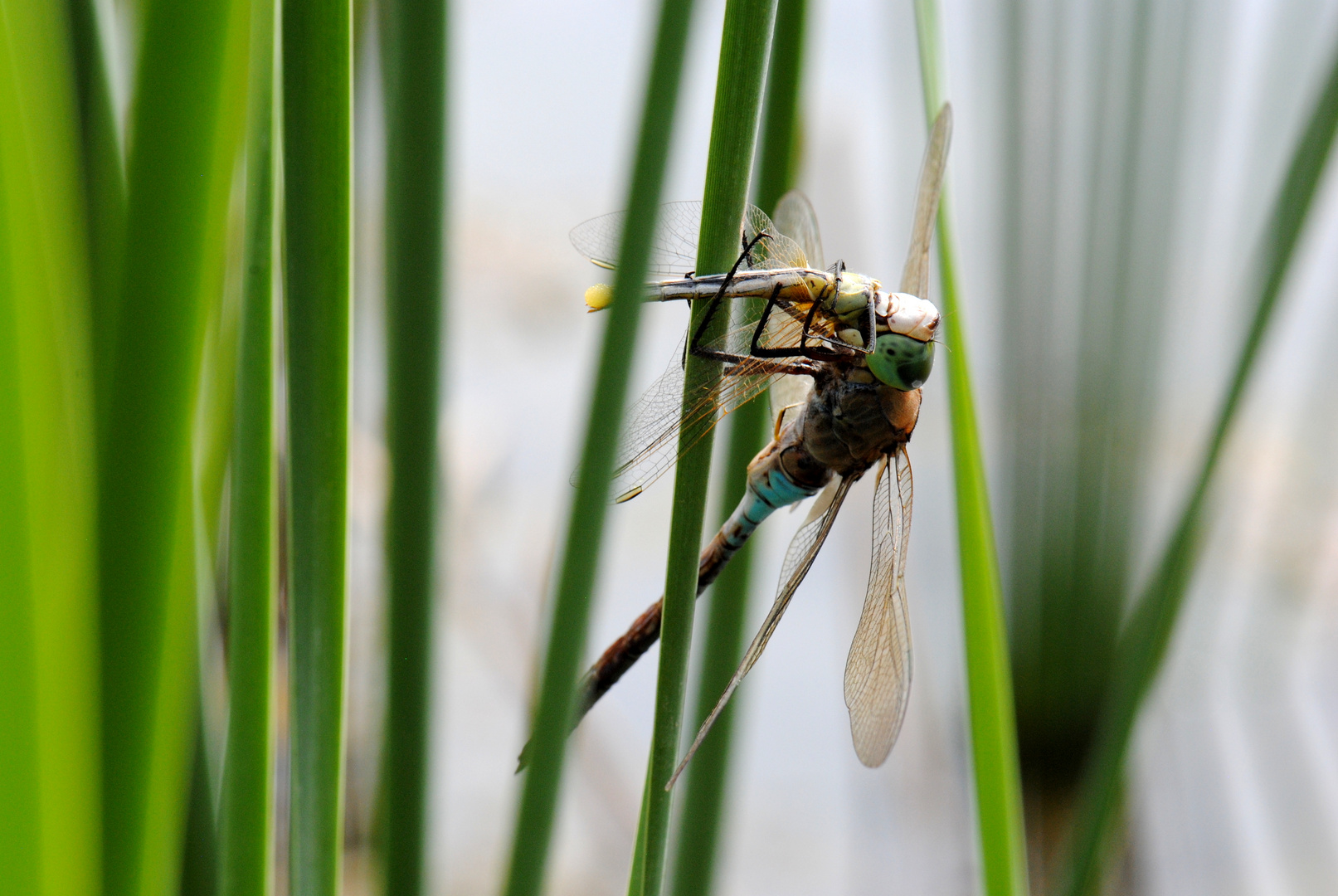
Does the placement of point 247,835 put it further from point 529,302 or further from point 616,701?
point 529,302

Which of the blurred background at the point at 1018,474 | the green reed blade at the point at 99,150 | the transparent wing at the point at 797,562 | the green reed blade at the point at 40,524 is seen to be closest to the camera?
the green reed blade at the point at 40,524

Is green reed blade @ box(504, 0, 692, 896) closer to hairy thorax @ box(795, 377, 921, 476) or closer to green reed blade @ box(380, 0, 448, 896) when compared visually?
green reed blade @ box(380, 0, 448, 896)

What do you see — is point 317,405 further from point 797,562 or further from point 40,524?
point 797,562

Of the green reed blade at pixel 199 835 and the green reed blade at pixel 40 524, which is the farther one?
the green reed blade at pixel 199 835

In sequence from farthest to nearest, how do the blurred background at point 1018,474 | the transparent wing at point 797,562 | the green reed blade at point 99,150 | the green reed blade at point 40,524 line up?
the blurred background at point 1018,474 < the transparent wing at point 797,562 < the green reed blade at point 99,150 < the green reed blade at point 40,524

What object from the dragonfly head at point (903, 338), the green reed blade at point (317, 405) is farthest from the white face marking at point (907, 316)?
the green reed blade at point (317, 405)

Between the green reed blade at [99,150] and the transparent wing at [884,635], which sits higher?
the green reed blade at [99,150]

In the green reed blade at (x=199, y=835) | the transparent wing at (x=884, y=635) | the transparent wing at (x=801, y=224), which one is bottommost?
the green reed blade at (x=199, y=835)

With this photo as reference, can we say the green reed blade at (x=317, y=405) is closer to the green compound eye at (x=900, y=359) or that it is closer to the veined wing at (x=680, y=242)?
the veined wing at (x=680, y=242)
